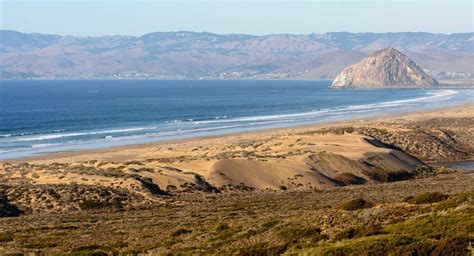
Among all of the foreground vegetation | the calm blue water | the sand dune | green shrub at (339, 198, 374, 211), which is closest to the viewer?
the foreground vegetation

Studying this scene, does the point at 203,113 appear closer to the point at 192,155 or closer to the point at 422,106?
the point at 422,106

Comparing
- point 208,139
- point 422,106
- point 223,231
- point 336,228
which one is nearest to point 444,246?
point 336,228

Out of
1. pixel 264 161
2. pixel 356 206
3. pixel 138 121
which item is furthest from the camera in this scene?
Result: pixel 138 121

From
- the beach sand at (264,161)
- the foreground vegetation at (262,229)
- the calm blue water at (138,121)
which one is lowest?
the calm blue water at (138,121)

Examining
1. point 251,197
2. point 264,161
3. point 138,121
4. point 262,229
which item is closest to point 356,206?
point 262,229

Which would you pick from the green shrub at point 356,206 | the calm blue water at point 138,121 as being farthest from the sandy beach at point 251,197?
the calm blue water at point 138,121

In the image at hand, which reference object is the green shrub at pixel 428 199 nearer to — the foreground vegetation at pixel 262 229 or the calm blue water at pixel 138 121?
the foreground vegetation at pixel 262 229

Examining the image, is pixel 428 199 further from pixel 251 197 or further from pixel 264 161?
pixel 264 161

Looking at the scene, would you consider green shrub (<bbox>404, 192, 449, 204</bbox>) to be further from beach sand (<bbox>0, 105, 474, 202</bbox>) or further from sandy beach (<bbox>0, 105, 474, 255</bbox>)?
beach sand (<bbox>0, 105, 474, 202</bbox>)

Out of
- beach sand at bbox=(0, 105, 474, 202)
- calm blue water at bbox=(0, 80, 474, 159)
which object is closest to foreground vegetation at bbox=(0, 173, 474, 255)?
beach sand at bbox=(0, 105, 474, 202)
